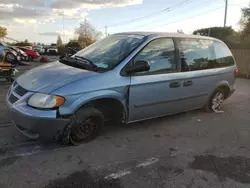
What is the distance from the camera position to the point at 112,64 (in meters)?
3.90

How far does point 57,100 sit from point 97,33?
149 ft

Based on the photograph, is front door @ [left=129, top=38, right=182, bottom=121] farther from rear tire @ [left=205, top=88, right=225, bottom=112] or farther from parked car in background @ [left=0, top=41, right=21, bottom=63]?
parked car in background @ [left=0, top=41, right=21, bottom=63]

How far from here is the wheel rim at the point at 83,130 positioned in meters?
3.60

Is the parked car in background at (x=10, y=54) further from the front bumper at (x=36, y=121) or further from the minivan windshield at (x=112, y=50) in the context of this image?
the front bumper at (x=36, y=121)

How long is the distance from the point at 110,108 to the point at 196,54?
7.06 feet

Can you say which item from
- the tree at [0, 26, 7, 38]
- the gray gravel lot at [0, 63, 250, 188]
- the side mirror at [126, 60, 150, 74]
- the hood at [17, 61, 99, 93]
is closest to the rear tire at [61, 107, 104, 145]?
the gray gravel lot at [0, 63, 250, 188]

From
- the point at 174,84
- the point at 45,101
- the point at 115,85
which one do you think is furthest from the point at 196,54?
the point at 45,101

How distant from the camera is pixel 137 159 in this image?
3.46 meters

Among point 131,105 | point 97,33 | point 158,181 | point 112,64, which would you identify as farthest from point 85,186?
point 97,33

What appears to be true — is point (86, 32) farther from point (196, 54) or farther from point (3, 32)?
point (196, 54)

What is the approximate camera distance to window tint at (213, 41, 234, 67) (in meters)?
5.44

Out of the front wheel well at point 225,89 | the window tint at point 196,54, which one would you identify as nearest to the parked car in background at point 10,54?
the window tint at point 196,54

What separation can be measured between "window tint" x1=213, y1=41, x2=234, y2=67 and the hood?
121 inches

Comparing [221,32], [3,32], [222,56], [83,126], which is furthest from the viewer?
[3,32]
